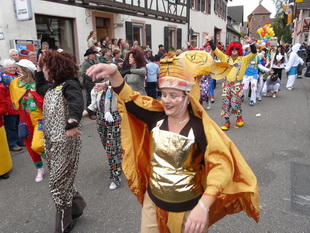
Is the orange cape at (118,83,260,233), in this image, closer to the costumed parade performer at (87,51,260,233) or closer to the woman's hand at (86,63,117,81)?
the costumed parade performer at (87,51,260,233)

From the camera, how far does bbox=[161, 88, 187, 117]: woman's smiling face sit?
1.76 m

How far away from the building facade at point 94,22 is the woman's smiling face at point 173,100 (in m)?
7.90

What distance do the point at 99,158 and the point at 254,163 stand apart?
2.73 meters

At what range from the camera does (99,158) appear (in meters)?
4.81

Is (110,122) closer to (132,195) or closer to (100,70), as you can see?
(132,195)

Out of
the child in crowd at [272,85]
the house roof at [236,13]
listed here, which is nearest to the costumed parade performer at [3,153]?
the child in crowd at [272,85]

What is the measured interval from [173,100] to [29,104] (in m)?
2.54

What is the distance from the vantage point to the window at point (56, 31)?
9.70 m

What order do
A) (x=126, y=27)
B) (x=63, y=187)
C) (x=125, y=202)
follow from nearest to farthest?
(x=63, y=187), (x=125, y=202), (x=126, y=27)

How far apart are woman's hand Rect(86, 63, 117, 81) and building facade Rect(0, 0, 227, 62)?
304 inches

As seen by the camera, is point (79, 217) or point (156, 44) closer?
point (79, 217)

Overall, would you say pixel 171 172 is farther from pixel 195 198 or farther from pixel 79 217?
pixel 79 217

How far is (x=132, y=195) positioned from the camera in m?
3.58

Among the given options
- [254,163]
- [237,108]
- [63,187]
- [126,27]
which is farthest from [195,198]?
[126,27]
